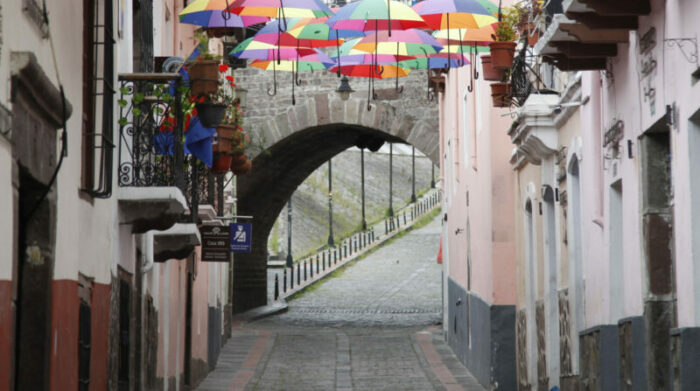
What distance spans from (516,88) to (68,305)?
7.65 metres

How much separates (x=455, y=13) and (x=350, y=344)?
12.3m

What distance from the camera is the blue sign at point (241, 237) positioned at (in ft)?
73.9

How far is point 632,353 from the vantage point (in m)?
9.43

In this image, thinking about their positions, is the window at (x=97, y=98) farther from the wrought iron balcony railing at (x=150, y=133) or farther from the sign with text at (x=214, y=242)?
the sign with text at (x=214, y=242)

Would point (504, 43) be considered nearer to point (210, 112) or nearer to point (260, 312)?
point (210, 112)

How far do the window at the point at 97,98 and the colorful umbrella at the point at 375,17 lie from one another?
13.2 ft

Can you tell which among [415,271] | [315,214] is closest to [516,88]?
[415,271]

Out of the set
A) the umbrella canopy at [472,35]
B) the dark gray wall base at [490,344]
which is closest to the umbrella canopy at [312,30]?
the umbrella canopy at [472,35]

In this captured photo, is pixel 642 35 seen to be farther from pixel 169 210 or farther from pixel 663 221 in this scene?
pixel 169 210

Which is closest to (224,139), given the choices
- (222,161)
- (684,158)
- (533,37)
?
(222,161)

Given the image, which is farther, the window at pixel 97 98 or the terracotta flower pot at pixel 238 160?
the terracotta flower pot at pixel 238 160

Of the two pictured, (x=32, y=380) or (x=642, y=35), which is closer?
(x=32, y=380)

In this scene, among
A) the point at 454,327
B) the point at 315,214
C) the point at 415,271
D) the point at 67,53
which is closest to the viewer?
the point at 67,53

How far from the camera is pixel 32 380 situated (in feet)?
24.1
